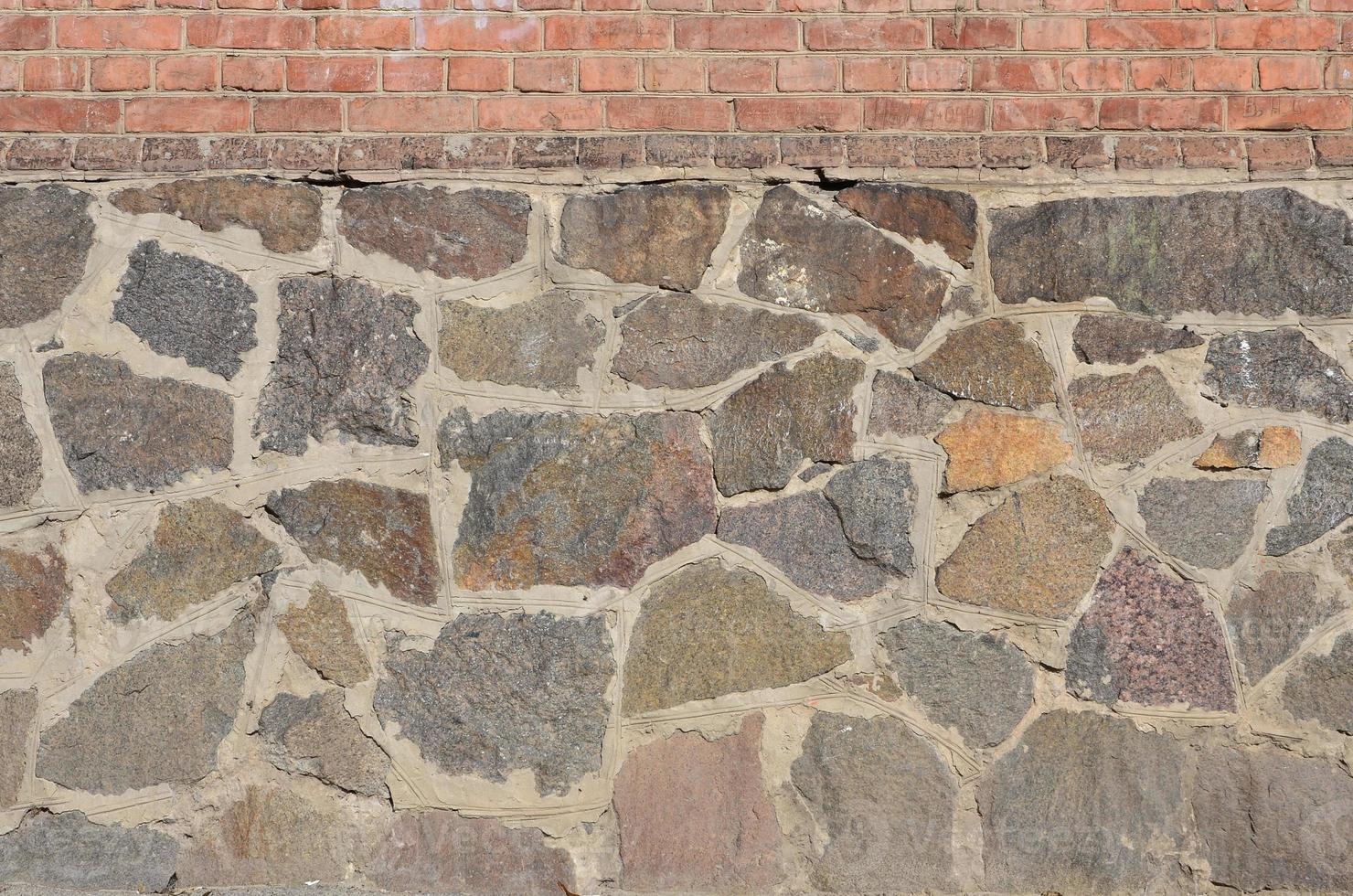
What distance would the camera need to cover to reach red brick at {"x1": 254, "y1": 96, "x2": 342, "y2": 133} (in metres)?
2.94

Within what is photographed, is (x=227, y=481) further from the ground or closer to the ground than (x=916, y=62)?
closer to the ground

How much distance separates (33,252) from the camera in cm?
293

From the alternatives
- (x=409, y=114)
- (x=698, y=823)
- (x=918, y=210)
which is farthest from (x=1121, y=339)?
(x=409, y=114)

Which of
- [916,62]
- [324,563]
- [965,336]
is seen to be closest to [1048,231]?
[965,336]

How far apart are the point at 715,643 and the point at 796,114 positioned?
47.3 inches

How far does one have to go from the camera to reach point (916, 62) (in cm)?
295

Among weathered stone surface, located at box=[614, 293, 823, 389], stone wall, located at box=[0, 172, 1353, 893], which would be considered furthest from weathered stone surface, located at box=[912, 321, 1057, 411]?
weathered stone surface, located at box=[614, 293, 823, 389]

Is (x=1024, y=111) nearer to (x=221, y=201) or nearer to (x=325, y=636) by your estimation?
(x=221, y=201)

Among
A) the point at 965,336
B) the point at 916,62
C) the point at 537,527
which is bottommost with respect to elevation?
the point at 537,527

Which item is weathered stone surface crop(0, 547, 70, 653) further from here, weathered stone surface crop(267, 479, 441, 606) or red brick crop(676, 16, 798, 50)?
red brick crop(676, 16, 798, 50)

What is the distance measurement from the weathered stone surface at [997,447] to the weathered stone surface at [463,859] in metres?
1.24

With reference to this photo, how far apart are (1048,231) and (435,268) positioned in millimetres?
1385

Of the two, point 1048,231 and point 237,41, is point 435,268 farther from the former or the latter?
point 1048,231

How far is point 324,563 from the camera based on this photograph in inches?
117
